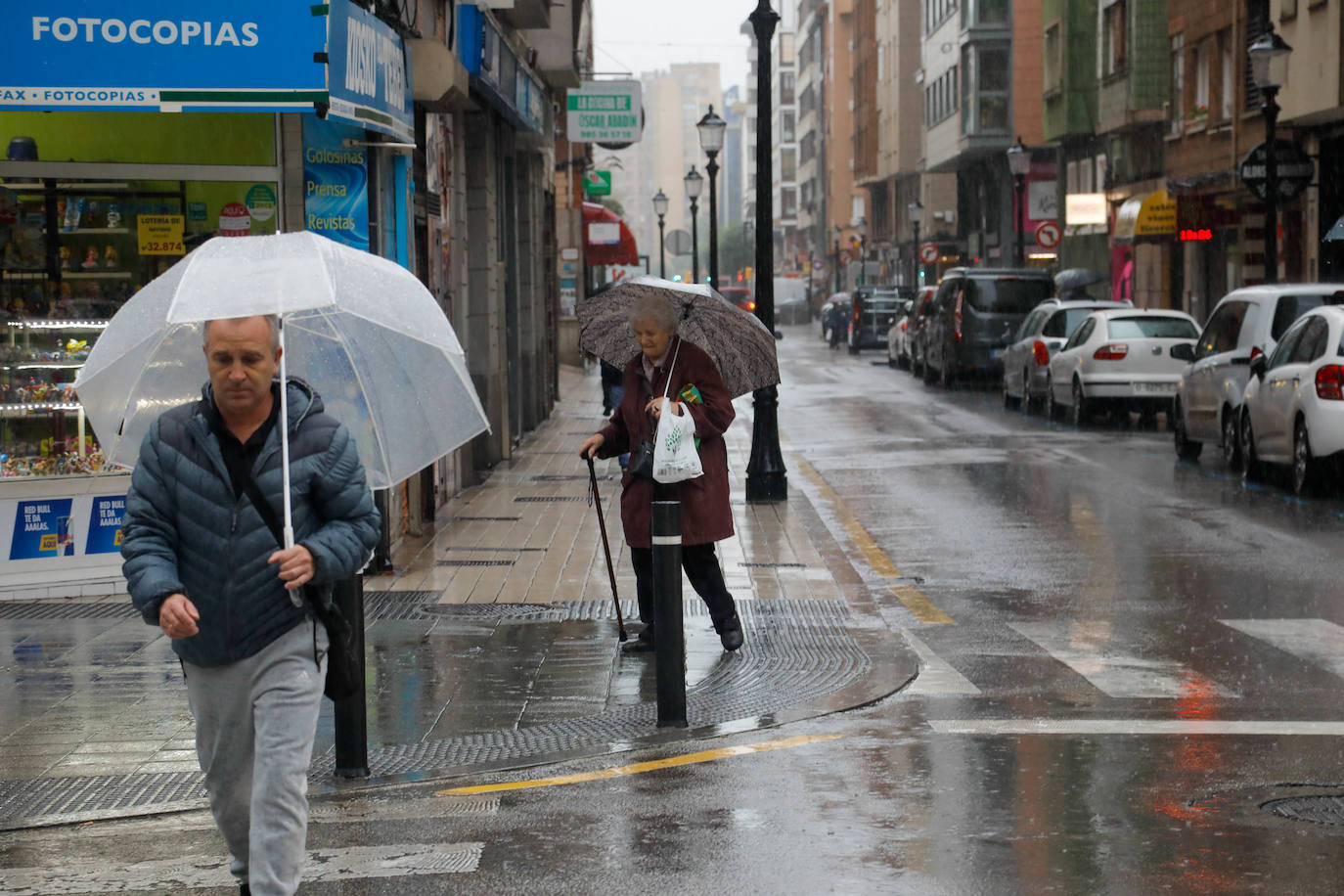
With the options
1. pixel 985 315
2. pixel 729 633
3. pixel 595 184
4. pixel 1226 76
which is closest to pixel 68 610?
pixel 729 633

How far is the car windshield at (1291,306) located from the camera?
63.8 feet

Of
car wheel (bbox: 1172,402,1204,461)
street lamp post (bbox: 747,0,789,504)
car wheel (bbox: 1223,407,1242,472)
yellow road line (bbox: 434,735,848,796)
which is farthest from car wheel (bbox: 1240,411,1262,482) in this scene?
yellow road line (bbox: 434,735,848,796)

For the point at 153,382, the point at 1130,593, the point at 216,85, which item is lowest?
the point at 1130,593

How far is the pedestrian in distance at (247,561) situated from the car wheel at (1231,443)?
15.3 m

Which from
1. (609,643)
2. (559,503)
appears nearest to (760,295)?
(559,503)

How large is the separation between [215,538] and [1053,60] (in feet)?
170

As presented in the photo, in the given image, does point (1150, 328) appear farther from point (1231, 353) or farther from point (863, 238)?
point (863, 238)

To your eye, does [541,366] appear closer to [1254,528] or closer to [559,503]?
[559,503]

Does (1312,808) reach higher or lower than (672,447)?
lower

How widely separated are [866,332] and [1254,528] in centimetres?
4430

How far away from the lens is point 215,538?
480cm

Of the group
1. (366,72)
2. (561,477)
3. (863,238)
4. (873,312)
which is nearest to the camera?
(366,72)

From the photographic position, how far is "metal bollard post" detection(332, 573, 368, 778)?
704cm

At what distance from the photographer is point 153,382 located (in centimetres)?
557
